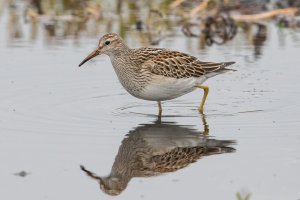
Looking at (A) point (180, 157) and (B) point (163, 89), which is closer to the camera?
(A) point (180, 157)

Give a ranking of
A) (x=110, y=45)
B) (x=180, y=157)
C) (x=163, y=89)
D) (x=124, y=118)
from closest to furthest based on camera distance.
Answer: (x=180, y=157) → (x=124, y=118) → (x=163, y=89) → (x=110, y=45)

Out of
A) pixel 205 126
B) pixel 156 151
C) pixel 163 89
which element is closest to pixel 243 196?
pixel 156 151

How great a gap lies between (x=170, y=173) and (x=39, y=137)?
2.54 metres

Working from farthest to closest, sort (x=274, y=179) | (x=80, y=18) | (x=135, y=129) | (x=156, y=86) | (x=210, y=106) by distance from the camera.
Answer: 1. (x=80, y=18)
2. (x=210, y=106)
3. (x=156, y=86)
4. (x=135, y=129)
5. (x=274, y=179)

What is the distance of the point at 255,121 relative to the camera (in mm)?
12859

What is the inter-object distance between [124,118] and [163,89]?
0.84m

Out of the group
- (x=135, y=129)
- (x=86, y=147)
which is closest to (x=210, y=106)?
(x=135, y=129)

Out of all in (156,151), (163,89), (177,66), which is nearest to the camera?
(156,151)

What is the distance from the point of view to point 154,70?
44.2 ft

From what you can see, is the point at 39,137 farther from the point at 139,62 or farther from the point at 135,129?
the point at 139,62

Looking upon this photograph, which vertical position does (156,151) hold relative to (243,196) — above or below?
below

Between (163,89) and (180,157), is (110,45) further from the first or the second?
(180,157)

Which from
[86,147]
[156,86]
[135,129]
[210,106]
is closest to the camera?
[86,147]

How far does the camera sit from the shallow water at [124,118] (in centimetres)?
971
